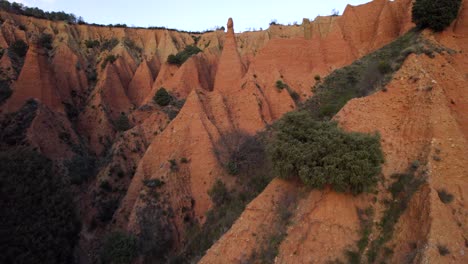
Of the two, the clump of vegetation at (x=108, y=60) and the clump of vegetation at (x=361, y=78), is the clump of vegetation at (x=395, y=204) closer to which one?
the clump of vegetation at (x=361, y=78)

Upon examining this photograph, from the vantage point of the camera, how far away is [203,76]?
35750 millimetres

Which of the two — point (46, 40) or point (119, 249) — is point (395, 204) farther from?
point (46, 40)

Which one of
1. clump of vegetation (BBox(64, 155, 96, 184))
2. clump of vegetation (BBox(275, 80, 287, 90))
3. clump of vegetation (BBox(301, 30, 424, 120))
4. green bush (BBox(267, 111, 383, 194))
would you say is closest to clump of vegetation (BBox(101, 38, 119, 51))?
clump of vegetation (BBox(64, 155, 96, 184))

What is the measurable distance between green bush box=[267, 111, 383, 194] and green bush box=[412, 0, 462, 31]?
26.8 ft

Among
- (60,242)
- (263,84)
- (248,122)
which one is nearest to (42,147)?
(60,242)

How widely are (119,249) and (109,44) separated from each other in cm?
3225

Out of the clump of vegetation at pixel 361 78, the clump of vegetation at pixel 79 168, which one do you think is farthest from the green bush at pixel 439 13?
the clump of vegetation at pixel 79 168

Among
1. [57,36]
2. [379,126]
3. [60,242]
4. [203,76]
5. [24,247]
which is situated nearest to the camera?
[379,126]

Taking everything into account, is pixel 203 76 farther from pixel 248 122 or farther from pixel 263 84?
pixel 248 122

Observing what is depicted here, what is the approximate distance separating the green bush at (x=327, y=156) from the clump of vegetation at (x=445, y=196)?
1.95 metres

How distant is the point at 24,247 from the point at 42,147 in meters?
10.7

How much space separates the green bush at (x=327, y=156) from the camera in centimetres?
1230

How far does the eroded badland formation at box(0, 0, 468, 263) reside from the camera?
39.1 feet

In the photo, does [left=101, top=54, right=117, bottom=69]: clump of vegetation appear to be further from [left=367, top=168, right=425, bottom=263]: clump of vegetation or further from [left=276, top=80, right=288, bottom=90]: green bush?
[left=367, top=168, right=425, bottom=263]: clump of vegetation
